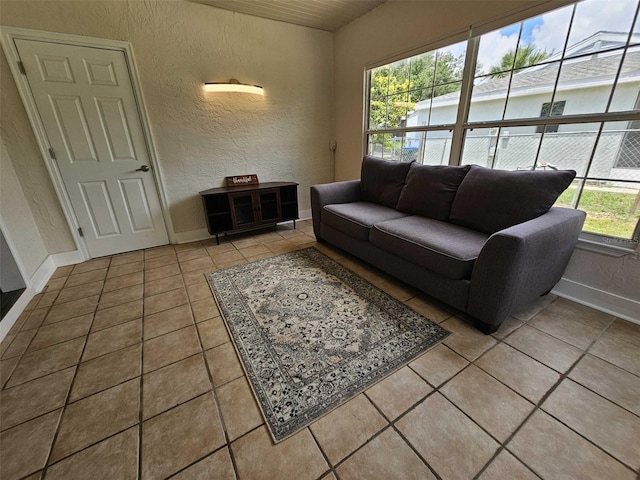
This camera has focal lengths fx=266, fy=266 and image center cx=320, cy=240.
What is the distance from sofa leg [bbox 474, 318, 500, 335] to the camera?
1566 mm

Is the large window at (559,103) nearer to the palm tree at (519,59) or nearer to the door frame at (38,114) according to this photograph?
the palm tree at (519,59)

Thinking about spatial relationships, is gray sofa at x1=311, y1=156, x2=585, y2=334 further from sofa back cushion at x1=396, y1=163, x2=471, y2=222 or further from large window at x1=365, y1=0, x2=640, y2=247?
large window at x1=365, y1=0, x2=640, y2=247

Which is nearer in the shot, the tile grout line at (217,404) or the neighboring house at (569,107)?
the tile grout line at (217,404)

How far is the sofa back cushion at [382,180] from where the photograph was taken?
8.64 ft

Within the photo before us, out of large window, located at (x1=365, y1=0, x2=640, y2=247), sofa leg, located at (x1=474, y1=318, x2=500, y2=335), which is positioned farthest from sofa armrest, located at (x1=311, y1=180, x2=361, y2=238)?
sofa leg, located at (x1=474, y1=318, x2=500, y2=335)

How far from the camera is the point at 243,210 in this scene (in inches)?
128

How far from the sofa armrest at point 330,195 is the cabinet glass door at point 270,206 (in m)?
0.65

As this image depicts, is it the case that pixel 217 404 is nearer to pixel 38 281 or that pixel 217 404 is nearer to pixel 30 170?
pixel 38 281

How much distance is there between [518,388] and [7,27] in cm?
423

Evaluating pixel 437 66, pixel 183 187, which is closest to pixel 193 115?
pixel 183 187

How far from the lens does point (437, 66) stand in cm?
258

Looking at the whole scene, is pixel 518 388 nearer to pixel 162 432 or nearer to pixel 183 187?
pixel 162 432

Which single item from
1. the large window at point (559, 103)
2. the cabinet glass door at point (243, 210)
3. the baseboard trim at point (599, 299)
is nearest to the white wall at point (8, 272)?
the cabinet glass door at point (243, 210)

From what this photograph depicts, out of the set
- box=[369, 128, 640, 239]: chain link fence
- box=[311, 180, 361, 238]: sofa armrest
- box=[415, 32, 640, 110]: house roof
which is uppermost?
box=[415, 32, 640, 110]: house roof
